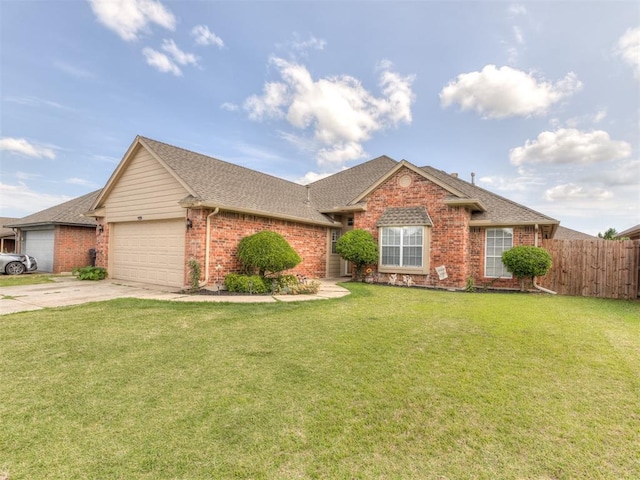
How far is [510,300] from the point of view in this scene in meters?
9.49

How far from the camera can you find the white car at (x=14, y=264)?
15.3 metres

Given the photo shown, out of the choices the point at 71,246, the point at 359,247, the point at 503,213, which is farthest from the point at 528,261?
the point at 71,246

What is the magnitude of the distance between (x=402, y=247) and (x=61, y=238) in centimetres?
1833

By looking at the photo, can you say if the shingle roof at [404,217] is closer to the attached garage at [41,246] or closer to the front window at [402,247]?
the front window at [402,247]

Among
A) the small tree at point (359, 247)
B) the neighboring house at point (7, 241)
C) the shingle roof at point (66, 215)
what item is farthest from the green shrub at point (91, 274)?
the neighboring house at point (7, 241)

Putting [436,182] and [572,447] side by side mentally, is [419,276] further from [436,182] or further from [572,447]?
[572,447]

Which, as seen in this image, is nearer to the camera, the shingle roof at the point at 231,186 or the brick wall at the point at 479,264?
the shingle roof at the point at 231,186

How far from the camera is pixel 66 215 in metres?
17.1

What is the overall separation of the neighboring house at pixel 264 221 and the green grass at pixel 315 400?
5.01 metres

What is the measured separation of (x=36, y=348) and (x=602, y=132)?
799 inches

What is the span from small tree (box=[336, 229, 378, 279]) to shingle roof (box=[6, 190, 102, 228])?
14.7 meters

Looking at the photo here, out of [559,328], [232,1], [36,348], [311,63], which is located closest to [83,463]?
[36,348]

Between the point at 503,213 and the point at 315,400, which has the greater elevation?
the point at 503,213

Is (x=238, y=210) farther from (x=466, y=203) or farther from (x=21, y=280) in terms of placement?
(x=21, y=280)
